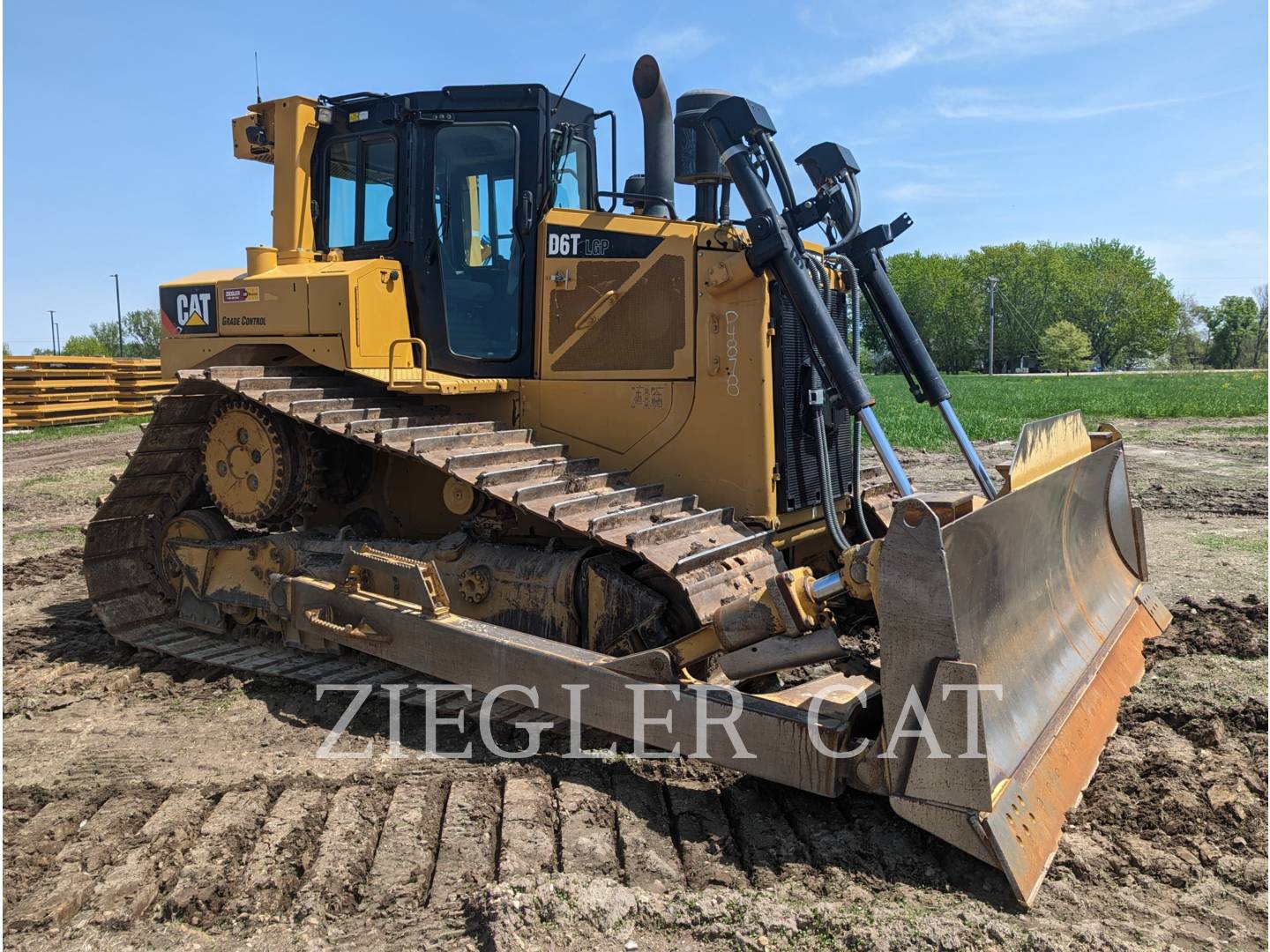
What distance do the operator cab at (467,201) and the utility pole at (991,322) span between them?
268 feet

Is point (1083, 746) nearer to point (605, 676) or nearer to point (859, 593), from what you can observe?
point (859, 593)

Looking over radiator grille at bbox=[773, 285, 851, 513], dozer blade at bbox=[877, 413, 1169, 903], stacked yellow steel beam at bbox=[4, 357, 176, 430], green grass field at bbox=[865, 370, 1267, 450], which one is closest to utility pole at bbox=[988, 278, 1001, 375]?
green grass field at bbox=[865, 370, 1267, 450]

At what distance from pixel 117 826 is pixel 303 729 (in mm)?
980

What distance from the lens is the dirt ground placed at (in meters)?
2.86

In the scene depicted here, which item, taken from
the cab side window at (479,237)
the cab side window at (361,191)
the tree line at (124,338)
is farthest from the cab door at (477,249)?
the tree line at (124,338)

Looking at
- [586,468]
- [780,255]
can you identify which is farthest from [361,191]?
[780,255]

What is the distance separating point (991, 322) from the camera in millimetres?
82688

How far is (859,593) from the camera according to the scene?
10.8ft

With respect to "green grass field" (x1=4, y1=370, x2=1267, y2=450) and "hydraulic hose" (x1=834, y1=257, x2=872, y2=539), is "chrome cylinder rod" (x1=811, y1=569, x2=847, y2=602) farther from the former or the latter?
"green grass field" (x1=4, y1=370, x2=1267, y2=450)

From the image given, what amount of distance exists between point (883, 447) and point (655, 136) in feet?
7.93

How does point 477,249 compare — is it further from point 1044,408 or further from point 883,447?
point 1044,408

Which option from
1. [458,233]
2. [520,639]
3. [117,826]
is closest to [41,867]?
[117,826]

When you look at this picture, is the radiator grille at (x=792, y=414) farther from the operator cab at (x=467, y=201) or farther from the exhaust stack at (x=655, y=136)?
the operator cab at (x=467, y=201)

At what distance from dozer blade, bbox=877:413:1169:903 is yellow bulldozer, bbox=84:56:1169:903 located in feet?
0.10
